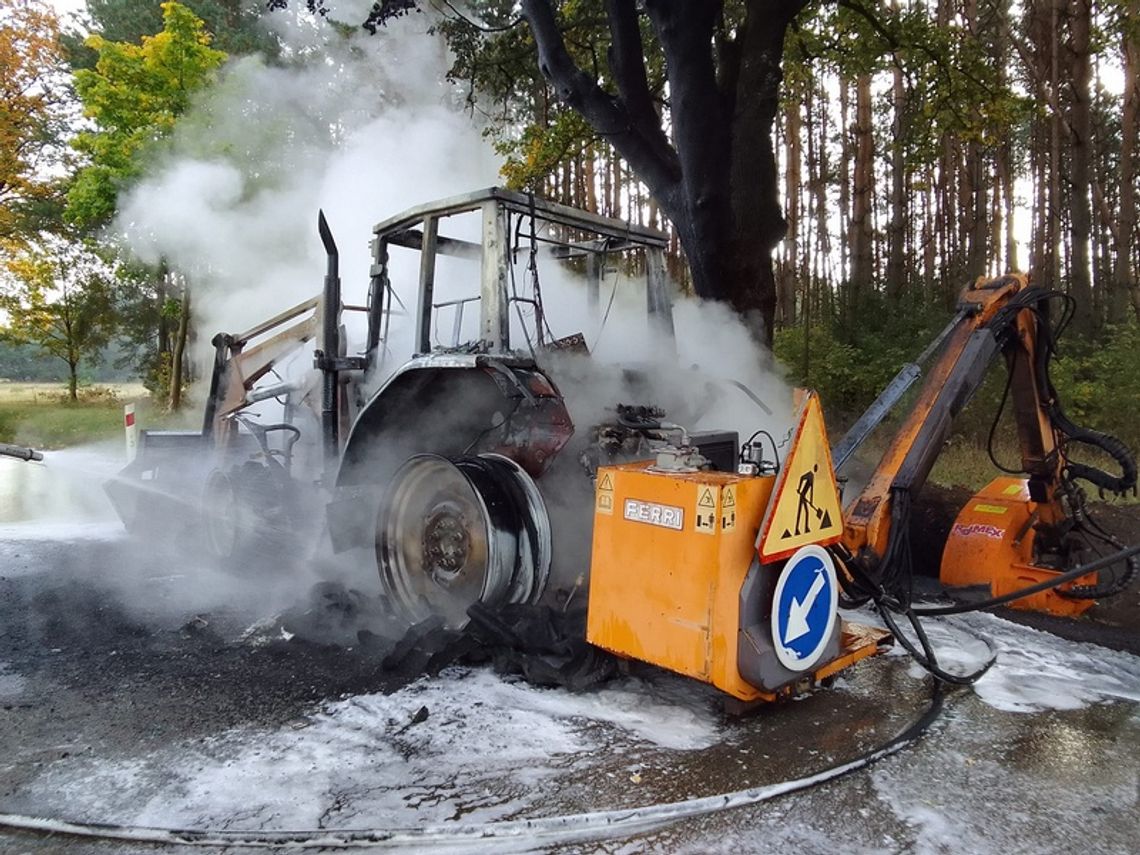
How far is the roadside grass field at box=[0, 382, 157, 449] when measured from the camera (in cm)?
1680

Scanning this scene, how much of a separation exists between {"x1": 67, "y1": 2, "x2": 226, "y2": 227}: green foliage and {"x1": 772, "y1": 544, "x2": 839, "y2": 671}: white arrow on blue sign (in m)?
14.6

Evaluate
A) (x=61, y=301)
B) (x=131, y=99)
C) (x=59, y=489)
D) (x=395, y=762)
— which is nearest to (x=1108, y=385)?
(x=395, y=762)

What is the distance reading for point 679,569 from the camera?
3061mm

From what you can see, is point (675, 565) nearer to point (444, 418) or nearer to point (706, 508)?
point (706, 508)

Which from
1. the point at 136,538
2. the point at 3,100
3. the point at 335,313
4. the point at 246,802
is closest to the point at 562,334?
the point at 335,313

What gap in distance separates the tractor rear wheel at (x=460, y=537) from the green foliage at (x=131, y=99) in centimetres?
1269

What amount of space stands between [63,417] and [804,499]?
22.0m

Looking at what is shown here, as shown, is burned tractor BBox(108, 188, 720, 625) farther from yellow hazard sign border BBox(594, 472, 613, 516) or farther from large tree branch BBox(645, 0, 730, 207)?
large tree branch BBox(645, 0, 730, 207)

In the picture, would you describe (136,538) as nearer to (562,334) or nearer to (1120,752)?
(562,334)

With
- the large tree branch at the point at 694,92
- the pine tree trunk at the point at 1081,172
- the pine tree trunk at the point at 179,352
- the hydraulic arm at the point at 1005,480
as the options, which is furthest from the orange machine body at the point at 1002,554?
the pine tree trunk at the point at 179,352

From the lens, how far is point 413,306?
5391mm

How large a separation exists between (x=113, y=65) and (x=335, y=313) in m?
13.1

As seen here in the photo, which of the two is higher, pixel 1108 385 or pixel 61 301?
pixel 61 301

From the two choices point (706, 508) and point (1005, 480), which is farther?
point (1005, 480)
